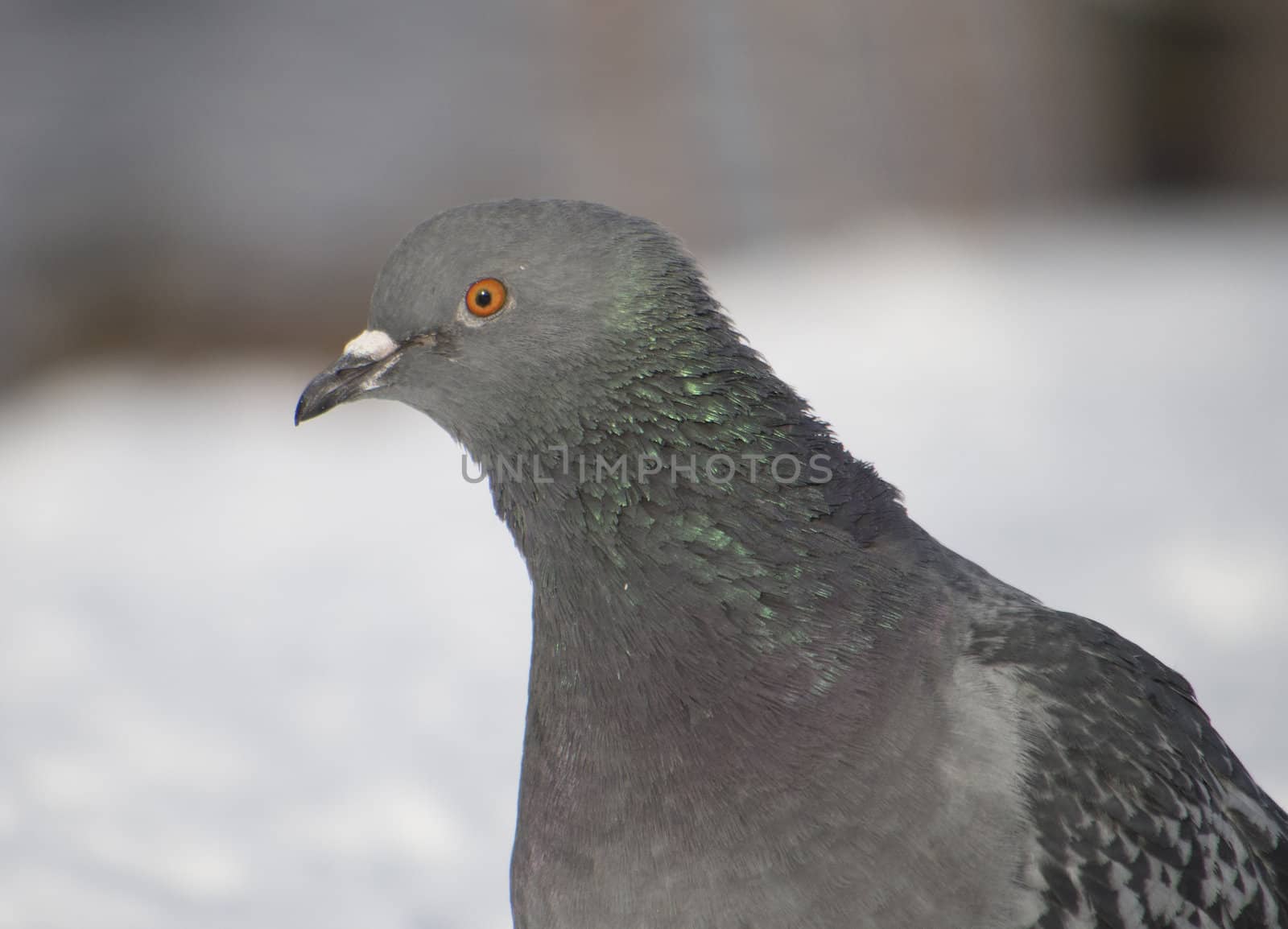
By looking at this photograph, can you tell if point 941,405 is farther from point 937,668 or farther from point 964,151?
point 937,668

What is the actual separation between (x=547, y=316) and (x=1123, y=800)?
4.85 feet

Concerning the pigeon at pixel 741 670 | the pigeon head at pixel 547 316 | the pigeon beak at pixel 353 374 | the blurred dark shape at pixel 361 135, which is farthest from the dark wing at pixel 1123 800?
the blurred dark shape at pixel 361 135

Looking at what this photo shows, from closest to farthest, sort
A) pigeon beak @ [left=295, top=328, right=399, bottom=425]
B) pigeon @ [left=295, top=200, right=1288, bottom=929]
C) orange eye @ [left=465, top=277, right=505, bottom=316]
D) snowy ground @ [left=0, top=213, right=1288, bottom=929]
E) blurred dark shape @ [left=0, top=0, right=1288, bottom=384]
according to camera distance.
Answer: pigeon @ [left=295, top=200, right=1288, bottom=929] < orange eye @ [left=465, top=277, right=505, bottom=316] < pigeon beak @ [left=295, top=328, right=399, bottom=425] < snowy ground @ [left=0, top=213, right=1288, bottom=929] < blurred dark shape @ [left=0, top=0, right=1288, bottom=384]

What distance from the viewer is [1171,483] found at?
594 centimetres

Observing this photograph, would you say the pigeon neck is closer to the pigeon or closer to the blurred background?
the pigeon

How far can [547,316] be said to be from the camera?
2.57 m

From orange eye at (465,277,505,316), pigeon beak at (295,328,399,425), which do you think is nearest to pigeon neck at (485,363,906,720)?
orange eye at (465,277,505,316)

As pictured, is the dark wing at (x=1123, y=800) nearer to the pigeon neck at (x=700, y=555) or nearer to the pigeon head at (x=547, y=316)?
the pigeon neck at (x=700, y=555)

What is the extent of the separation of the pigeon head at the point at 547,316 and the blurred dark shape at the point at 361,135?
590cm

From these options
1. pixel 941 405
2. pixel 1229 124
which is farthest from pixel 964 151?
pixel 941 405

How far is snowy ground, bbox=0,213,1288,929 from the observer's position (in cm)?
397

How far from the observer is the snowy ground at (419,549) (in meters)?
3.97

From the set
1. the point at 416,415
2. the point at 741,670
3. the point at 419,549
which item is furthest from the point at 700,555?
the point at 416,415

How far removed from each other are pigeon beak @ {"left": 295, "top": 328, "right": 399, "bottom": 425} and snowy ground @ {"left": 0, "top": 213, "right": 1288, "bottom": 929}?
5.43 ft
